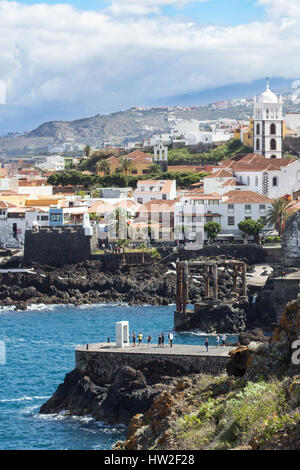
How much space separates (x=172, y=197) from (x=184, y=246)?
1558cm

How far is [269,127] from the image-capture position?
104438 mm

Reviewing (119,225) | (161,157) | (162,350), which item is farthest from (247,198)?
(162,350)

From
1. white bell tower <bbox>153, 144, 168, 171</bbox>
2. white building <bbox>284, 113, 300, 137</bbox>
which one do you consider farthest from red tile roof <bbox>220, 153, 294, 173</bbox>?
white building <bbox>284, 113, 300, 137</bbox>

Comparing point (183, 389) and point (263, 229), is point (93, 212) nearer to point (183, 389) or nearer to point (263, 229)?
point (263, 229)

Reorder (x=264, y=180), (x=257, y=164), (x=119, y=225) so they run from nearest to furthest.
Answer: (x=119, y=225) → (x=264, y=180) → (x=257, y=164)

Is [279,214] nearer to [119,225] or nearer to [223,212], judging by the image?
[223,212]

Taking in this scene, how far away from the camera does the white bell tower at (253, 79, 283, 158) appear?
10450cm

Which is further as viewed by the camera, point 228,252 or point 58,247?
point 58,247

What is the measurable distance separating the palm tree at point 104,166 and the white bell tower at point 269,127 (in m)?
18.1

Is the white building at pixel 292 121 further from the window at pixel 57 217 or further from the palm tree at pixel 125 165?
the window at pixel 57 217

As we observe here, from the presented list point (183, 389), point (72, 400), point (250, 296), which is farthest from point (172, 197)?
point (183, 389)

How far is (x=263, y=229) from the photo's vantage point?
7988 cm

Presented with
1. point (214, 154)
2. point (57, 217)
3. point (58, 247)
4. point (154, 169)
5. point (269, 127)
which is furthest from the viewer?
point (214, 154)

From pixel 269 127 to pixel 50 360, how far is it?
63.9 m
